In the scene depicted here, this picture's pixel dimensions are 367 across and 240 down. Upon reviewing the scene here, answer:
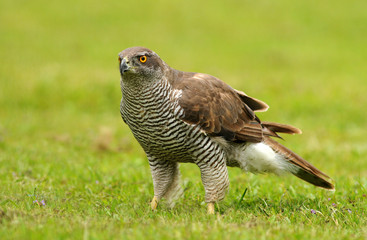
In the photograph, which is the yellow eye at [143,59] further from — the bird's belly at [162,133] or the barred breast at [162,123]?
the bird's belly at [162,133]

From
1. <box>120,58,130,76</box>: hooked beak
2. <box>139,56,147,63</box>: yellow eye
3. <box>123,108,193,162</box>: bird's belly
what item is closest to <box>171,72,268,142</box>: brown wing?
<box>123,108,193,162</box>: bird's belly

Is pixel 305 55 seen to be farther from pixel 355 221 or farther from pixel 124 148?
pixel 355 221

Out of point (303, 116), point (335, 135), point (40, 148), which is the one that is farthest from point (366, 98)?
point (40, 148)

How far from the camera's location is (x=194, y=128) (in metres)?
4.95

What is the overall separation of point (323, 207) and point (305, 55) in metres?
16.7

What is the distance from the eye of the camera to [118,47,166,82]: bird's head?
4754mm

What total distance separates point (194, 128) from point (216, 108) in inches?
18.4

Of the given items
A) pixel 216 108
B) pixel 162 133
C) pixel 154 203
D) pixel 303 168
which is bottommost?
pixel 154 203

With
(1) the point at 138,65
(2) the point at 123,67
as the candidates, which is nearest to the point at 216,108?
(1) the point at 138,65

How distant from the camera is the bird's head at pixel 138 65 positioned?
4754 mm

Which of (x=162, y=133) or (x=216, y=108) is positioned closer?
(x=162, y=133)

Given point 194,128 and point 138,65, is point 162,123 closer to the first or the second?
point 194,128

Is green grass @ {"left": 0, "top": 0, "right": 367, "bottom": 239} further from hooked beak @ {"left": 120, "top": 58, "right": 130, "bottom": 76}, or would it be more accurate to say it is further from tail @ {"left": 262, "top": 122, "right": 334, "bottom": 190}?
hooked beak @ {"left": 120, "top": 58, "right": 130, "bottom": 76}

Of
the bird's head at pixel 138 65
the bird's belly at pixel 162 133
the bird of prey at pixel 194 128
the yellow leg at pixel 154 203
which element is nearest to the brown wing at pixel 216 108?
the bird of prey at pixel 194 128
